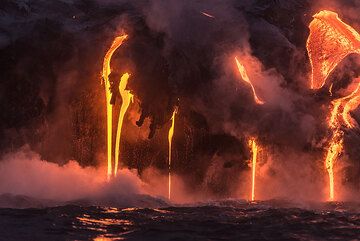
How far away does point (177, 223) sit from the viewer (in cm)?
1492

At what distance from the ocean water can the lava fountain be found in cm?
861

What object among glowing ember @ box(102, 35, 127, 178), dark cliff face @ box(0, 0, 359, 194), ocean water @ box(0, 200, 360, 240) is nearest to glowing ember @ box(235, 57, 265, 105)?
dark cliff face @ box(0, 0, 359, 194)

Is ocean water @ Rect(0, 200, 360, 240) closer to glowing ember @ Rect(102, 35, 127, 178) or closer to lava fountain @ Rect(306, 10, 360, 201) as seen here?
glowing ember @ Rect(102, 35, 127, 178)

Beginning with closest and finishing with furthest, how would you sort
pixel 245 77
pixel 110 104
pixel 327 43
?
pixel 110 104 < pixel 245 77 < pixel 327 43

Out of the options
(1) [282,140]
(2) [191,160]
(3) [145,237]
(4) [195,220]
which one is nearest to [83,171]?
(2) [191,160]

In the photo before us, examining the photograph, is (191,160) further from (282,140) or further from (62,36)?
(62,36)

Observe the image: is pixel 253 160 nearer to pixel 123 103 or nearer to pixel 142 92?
pixel 142 92

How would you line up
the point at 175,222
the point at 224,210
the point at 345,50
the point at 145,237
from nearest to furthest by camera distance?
the point at 145,237
the point at 175,222
the point at 224,210
the point at 345,50

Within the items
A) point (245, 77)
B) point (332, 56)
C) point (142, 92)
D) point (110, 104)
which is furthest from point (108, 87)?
point (332, 56)

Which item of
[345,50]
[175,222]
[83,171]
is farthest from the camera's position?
[345,50]

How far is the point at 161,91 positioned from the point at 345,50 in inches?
393

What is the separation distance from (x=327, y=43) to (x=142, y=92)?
1023 cm

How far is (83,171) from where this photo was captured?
2625 cm

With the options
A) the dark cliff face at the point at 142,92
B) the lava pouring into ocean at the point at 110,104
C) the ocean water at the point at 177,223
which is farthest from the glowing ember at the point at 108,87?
the ocean water at the point at 177,223
